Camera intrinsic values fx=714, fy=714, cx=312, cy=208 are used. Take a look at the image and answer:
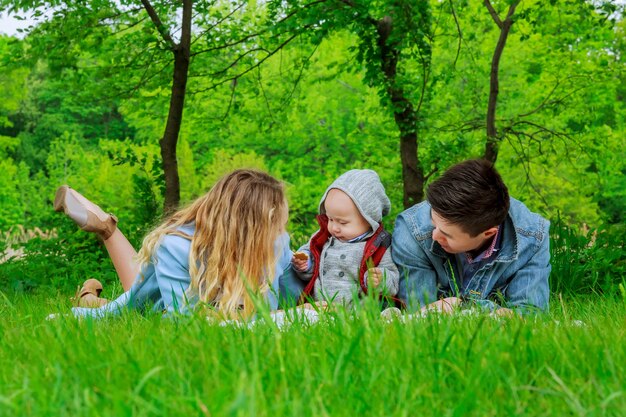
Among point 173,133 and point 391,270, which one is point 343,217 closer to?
point 391,270

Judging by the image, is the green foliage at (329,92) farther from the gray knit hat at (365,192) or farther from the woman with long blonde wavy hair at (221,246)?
the woman with long blonde wavy hair at (221,246)

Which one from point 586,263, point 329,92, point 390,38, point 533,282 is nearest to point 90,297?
point 533,282

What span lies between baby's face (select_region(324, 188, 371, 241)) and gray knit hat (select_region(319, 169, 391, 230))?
43 millimetres

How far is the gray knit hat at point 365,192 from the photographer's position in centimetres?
445

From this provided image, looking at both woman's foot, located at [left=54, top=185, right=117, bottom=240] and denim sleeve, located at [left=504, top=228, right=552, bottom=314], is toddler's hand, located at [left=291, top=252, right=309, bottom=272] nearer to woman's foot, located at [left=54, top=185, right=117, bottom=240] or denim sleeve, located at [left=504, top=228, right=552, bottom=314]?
denim sleeve, located at [left=504, top=228, right=552, bottom=314]

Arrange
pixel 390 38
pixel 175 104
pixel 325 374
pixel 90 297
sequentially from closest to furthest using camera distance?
pixel 325 374 < pixel 90 297 < pixel 390 38 < pixel 175 104

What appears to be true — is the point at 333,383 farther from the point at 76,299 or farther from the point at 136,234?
the point at 136,234

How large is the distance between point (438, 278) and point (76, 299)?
263 cm

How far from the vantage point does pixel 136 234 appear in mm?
8656

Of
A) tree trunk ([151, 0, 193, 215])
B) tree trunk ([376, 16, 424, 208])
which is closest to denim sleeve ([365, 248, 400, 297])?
tree trunk ([376, 16, 424, 208])

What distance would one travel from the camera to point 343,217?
14.8 feet

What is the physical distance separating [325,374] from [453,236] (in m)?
2.24

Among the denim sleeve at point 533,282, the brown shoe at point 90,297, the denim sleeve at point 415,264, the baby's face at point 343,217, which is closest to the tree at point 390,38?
the baby's face at point 343,217

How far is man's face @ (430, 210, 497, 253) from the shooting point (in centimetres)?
379
